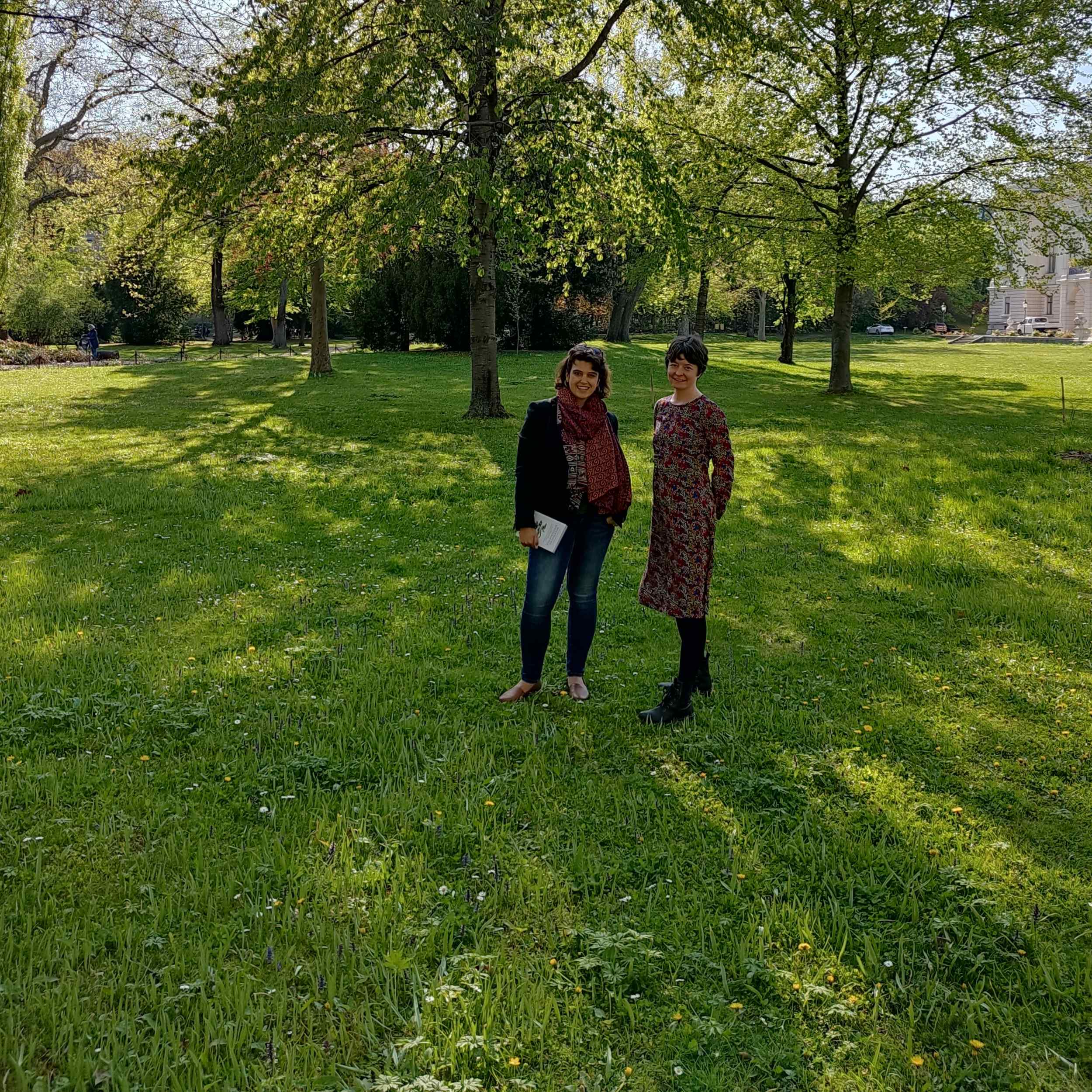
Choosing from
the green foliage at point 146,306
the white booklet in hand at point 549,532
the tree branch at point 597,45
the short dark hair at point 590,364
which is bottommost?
the white booklet in hand at point 549,532

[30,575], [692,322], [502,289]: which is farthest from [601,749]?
[692,322]

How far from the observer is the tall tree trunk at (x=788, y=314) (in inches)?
1233

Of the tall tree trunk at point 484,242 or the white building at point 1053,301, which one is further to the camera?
the white building at point 1053,301

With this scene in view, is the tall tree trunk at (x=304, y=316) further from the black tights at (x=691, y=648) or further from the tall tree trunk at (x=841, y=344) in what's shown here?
the black tights at (x=691, y=648)

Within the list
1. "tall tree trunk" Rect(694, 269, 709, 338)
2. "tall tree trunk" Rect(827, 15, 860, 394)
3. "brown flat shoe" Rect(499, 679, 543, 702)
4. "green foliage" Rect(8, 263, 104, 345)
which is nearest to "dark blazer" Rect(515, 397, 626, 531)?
"brown flat shoe" Rect(499, 679, 543, 702)

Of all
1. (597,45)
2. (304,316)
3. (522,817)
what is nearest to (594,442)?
(522,817)

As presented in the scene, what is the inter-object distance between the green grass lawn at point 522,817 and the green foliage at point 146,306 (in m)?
36.4

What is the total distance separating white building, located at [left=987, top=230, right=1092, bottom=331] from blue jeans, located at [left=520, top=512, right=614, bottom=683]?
54119 mm

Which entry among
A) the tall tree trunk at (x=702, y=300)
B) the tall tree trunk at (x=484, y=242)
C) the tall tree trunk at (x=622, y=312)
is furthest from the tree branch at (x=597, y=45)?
the tall tree trunk at (x=622, y=312)

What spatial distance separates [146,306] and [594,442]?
1701 inches

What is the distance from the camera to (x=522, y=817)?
162 inches

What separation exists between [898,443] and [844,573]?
27.0 feet

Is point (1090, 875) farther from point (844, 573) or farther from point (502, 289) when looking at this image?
point (502, 289)

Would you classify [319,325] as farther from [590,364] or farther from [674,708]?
[674,708]
